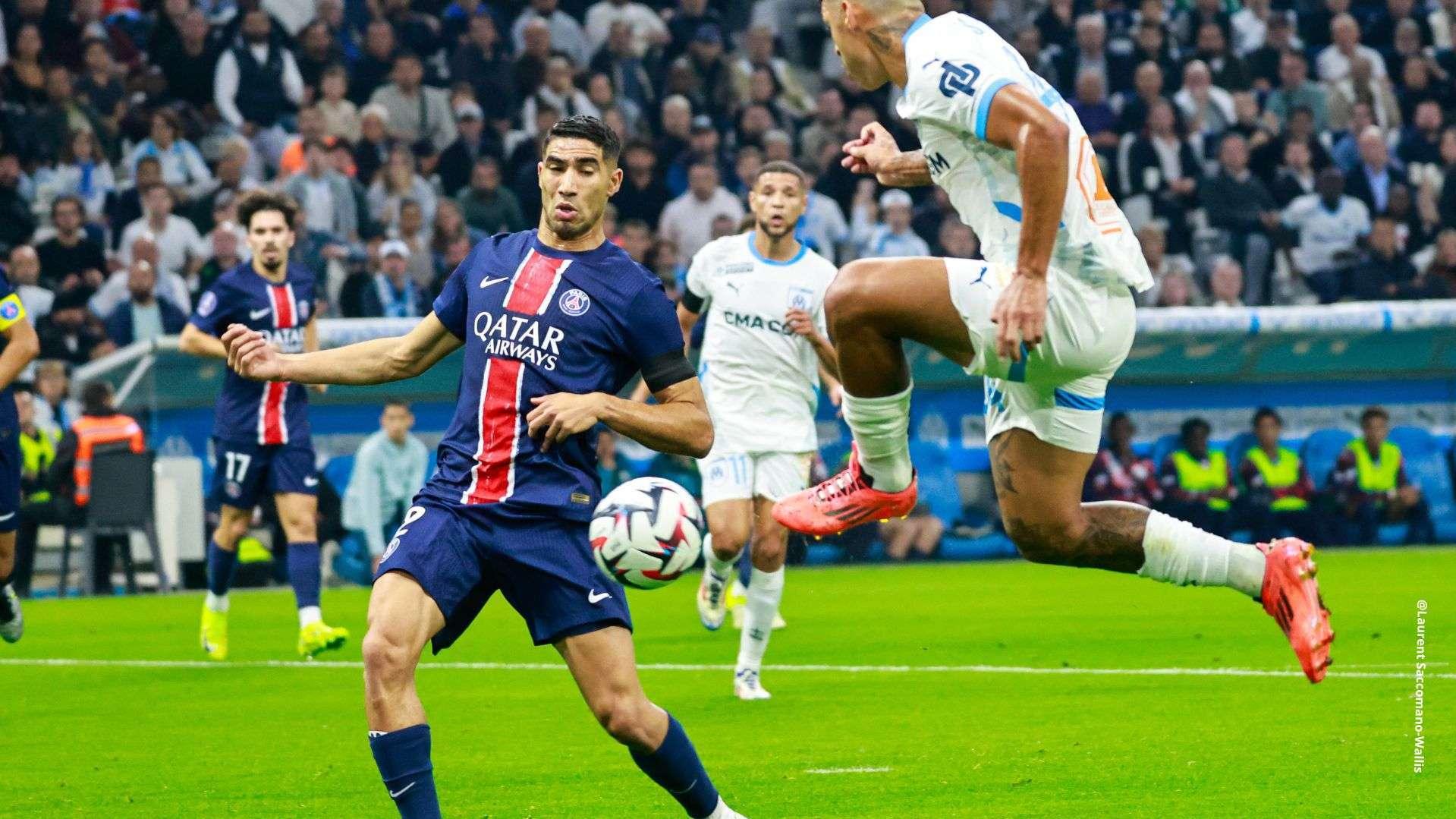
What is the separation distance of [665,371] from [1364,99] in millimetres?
20633

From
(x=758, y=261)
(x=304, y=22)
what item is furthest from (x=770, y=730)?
(x=304, y=22)

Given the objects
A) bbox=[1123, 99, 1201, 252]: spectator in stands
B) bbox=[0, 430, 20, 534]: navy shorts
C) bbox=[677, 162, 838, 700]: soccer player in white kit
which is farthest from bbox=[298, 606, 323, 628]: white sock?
bbox=[1123, 99, 1201, 252]: spectator in stands

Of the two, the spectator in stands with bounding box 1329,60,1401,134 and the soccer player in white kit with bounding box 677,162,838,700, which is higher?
the spectator in stands with bounding box 1329,60,1401,134

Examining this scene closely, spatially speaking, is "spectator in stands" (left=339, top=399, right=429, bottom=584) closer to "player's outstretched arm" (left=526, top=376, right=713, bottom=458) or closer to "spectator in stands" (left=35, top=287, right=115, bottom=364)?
"spectator in stands" (left=35, top=287, right=115, bottom=364)

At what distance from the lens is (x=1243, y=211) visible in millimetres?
22938

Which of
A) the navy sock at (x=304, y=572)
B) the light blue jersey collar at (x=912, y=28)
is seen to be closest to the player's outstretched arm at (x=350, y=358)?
the light blue jersey collar at (x=912, y=28)

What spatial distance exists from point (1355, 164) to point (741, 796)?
1847 centimetres

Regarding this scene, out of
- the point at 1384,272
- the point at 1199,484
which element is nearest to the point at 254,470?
the point at 1199,484

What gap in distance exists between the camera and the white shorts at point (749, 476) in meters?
11.9

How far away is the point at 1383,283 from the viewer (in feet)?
73.7

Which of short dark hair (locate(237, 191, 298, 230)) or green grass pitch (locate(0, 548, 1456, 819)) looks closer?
green grass pitch (locate(0, 548, 1456, 819))

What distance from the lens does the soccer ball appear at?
613cm

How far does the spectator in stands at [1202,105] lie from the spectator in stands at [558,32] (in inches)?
269

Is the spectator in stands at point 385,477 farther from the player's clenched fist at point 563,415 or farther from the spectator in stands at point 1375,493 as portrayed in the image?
the player's clenched fist at point 563,415
